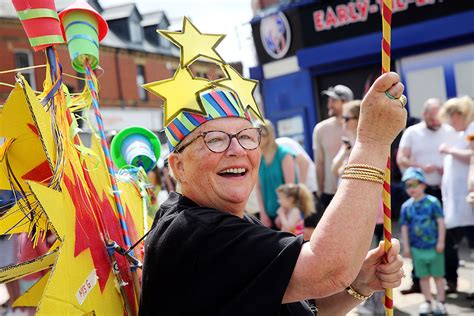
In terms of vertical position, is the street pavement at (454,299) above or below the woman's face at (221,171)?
below

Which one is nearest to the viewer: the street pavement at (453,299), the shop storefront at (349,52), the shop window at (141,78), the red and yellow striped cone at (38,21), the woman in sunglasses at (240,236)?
the woman in sunglasses at (240,236)

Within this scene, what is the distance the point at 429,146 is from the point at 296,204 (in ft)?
5.31

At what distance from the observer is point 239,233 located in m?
1.48

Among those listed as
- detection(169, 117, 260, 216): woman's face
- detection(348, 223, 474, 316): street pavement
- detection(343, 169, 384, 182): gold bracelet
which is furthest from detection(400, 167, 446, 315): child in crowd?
detection(343, 169, 384, 182): gold bracelet

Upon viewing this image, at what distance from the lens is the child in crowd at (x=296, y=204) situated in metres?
4.59

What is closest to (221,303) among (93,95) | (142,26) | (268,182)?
(93,95)

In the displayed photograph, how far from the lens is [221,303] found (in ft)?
4.86

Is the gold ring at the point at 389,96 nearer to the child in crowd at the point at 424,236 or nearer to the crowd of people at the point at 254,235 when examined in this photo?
the crowd of people at the point at 254,235

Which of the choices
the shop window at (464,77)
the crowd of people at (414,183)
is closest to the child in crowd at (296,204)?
the crowd of people at (414,183)

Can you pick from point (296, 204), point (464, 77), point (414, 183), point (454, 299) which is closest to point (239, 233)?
point (296, 204)

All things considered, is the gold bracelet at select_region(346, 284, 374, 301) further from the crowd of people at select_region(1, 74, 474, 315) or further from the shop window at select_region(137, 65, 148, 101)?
the shop window at select_region(137, 65, 148, 101)

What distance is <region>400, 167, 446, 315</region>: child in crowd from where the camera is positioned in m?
4.58

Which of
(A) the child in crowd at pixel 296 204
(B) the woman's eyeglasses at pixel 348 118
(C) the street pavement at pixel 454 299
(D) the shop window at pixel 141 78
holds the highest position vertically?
(D) the shop window at pixel 141 78

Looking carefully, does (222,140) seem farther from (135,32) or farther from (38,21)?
(135,32)
